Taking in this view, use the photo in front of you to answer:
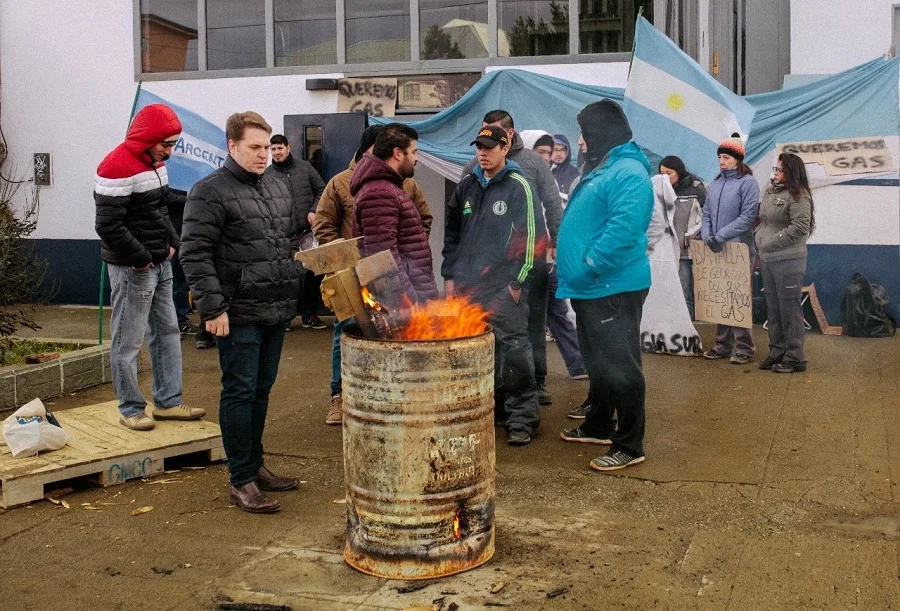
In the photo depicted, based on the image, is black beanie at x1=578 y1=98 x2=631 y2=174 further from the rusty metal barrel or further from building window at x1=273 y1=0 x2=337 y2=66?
building window at x1=273 y1=0 x2=337 y2=66

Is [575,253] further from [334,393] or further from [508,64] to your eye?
[508,64]

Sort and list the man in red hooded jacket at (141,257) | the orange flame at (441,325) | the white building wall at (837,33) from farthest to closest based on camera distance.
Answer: the white building wall at (837,33)
the man in red hooded jacket at (141,257)
the orange flame at (441,325)

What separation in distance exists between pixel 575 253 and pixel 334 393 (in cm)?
209

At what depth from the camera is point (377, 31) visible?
12.8m

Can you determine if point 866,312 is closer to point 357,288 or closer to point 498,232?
point 498,232

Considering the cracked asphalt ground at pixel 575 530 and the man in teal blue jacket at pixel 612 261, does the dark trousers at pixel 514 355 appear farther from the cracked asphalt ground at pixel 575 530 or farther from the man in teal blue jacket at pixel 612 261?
the man in teal blue jacket at pixel 612 261

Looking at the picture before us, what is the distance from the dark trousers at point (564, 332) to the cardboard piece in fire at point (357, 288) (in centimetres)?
377

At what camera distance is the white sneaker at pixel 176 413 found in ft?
21.7

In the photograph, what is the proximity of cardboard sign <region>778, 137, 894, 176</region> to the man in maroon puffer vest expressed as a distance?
17.9 ft

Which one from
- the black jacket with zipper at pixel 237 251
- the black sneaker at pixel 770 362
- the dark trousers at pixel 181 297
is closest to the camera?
the black jacket with zipper at pixel 237 251

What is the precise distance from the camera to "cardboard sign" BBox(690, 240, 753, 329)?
368 inches

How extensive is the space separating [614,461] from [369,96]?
25.2ft

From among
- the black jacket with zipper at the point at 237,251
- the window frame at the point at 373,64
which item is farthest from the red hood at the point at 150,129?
the window frame at the point at 373,64

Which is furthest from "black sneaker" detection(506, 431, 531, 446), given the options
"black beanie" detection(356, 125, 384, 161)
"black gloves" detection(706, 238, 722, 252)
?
"black gloves" detection(706, 238, 722, 252)
